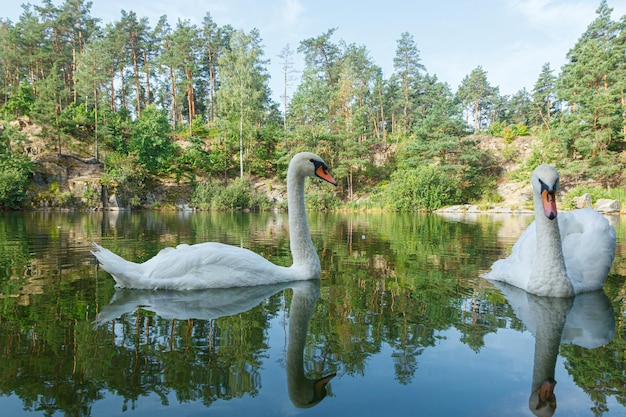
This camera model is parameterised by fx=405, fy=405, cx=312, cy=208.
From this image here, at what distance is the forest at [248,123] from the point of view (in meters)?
33.7

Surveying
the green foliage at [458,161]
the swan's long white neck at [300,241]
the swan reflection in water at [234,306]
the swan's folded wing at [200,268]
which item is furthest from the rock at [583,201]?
Result: the swan's folded wing at [200,268]

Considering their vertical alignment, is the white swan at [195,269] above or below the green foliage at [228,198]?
below

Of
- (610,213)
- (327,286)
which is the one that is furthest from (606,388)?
(610,213)

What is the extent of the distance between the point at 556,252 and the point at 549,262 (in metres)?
0.14

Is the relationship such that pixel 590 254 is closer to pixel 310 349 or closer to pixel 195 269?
pixel 310 349

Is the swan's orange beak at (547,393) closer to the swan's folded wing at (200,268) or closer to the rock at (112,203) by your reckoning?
the swan's folded wing at (200,268)

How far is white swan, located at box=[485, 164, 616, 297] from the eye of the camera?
4.09 m

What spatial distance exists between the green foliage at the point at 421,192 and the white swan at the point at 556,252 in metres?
28.5

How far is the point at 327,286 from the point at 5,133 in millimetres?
36335

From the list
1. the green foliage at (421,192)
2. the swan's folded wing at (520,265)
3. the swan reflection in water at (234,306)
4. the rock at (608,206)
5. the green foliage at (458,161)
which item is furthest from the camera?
the green foliage at (458,161)

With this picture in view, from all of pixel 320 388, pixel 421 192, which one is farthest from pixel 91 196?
pixel 320 388

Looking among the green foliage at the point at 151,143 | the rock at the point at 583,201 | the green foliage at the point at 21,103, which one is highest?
the green foliage at the point at 21,103

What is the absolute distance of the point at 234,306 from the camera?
4.16 metres

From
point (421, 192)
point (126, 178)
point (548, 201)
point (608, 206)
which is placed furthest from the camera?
point (126, 178)
